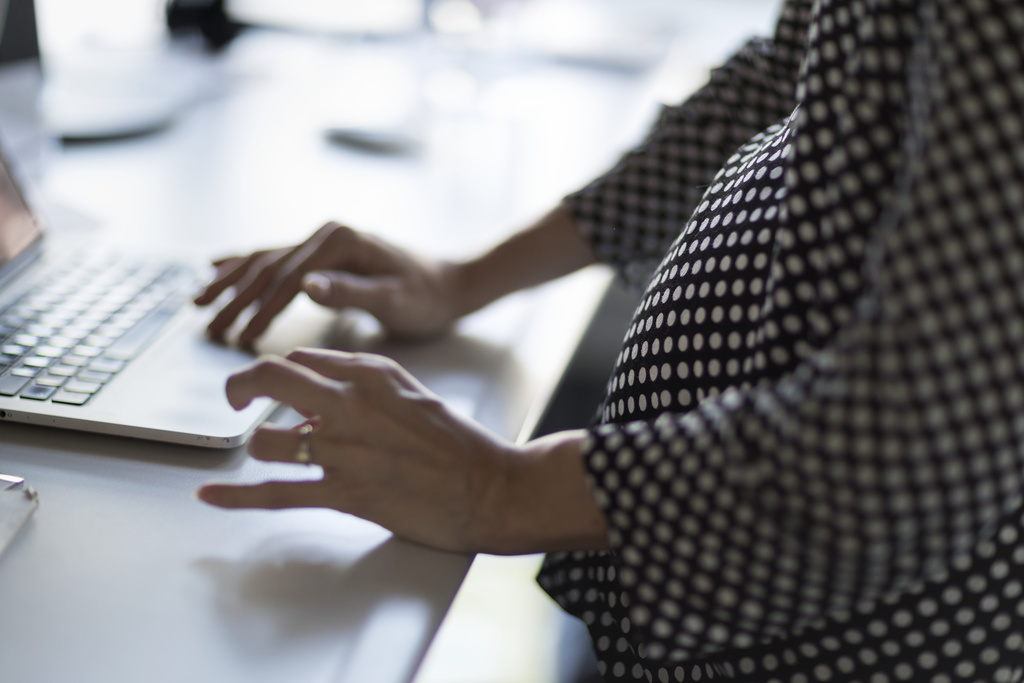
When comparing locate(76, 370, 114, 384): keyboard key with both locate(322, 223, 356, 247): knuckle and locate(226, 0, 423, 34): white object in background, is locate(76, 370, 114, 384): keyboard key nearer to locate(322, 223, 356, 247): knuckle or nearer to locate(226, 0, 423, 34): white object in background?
locate(322, 223, 356, 247): knuckle

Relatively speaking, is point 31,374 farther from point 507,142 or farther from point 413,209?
point 507,142

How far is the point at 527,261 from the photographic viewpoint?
733mm

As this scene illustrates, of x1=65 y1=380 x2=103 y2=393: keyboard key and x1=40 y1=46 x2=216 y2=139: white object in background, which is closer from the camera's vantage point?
x1=65 y1=380 x2=103 y2=393: keyboard key

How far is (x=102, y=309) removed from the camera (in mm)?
624

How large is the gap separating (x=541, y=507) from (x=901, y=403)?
181mm

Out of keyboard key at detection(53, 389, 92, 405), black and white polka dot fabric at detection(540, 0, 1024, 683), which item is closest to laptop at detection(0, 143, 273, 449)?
keyboard key at detection(53, 389, 92, 405)

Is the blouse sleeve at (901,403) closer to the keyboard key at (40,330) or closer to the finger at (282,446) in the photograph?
the finger at (282,446)

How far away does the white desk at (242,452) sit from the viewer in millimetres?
393

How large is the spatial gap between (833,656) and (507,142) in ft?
2.60

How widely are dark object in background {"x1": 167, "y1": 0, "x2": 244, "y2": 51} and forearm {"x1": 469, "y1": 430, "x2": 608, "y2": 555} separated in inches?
45.6

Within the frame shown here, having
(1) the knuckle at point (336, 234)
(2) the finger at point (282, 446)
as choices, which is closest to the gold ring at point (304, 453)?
(2) the finger at point (282, 446)

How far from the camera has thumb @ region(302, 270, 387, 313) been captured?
632 millimetres

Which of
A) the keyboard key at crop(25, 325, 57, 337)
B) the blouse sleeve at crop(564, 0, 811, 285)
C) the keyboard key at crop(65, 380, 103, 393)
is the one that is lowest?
the keyboard key at crop(65, 380, 103, 393)

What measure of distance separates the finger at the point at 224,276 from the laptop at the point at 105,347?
0.6 inches
